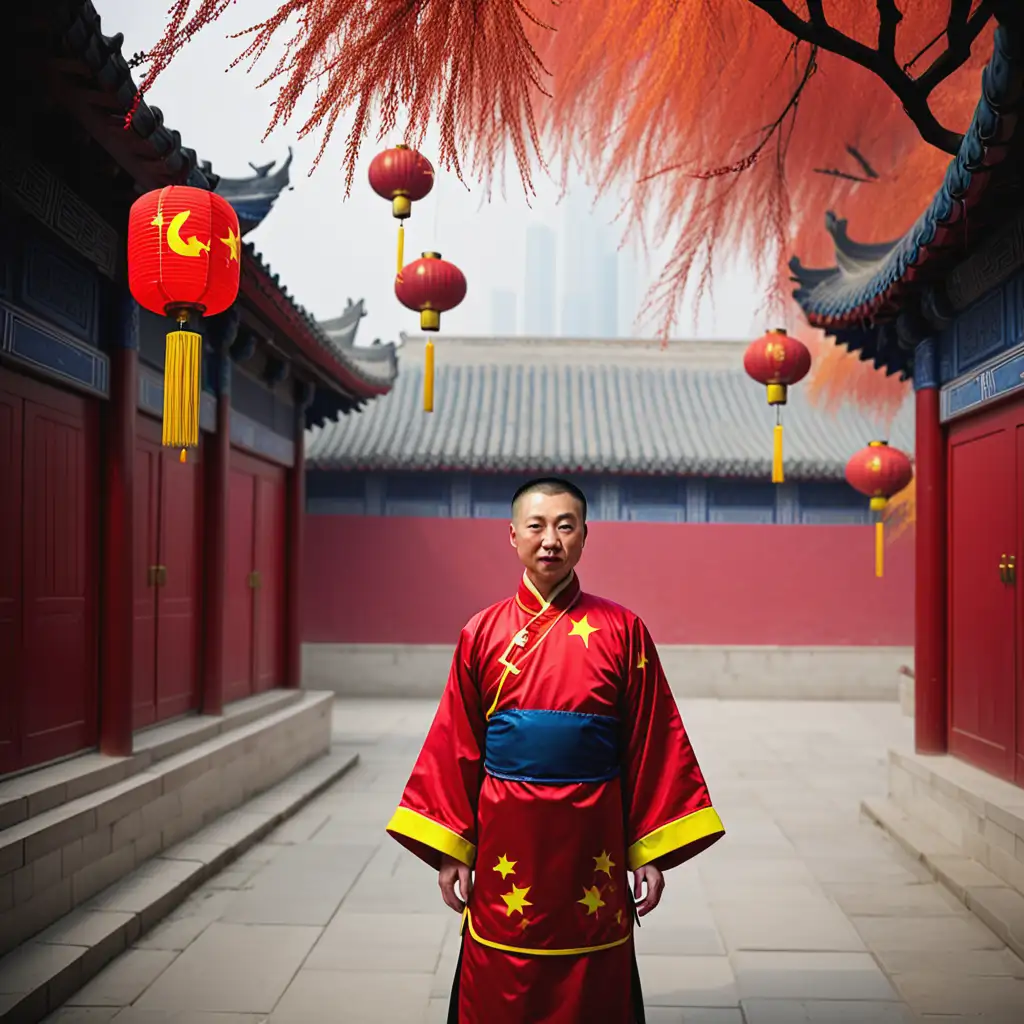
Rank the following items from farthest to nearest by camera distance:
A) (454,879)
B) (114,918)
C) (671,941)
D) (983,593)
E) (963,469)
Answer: (963,469) → (983,593) → (671,941) → (114,918) → (454,879)

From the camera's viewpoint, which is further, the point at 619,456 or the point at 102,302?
the point at 619,456

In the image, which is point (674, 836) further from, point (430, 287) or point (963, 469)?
point (430, 287)

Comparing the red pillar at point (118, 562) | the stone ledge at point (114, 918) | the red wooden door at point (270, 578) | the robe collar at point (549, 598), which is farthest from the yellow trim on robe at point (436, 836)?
the red wooden door at point (270, 578)

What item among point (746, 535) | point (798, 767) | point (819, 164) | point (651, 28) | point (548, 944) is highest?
point (819, 164)

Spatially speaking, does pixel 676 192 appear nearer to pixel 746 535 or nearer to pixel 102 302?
pixel 102 302

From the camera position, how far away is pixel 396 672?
11570 mm

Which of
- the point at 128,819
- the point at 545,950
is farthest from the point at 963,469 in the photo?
the point at 128,819

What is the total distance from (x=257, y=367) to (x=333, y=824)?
125 inches

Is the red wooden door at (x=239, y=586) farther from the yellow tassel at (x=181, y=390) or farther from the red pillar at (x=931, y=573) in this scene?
the red pillar at (x=931, y=573)

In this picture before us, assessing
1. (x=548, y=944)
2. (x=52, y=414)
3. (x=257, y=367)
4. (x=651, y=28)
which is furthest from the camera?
(x=257, y=367)

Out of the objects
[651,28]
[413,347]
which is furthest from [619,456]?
[651,28]

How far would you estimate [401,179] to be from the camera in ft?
16.9

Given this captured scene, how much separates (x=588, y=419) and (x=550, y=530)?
11.4 m

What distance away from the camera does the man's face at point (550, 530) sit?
228 centimetres
